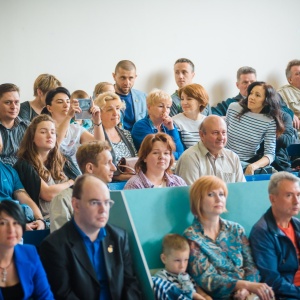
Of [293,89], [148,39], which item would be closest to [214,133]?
[148,39]

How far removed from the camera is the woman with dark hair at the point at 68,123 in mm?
5262

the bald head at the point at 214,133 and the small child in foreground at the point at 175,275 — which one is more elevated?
the bald head at the point at 214,133

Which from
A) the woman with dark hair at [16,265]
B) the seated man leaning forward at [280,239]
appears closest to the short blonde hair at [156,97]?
the seated man leaning forward at [280,239]

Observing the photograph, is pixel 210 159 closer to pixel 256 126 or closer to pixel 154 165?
pixel 154 165

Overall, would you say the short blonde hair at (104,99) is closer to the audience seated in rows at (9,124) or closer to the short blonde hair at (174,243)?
the audience seated in rows at (9,124)

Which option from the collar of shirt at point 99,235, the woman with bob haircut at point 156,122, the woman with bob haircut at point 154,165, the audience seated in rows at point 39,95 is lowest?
the collar of shirt at point 99,235

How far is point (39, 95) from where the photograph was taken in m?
6.07

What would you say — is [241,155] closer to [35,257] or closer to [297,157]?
[297,157]

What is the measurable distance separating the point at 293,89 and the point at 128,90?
73.8 inches

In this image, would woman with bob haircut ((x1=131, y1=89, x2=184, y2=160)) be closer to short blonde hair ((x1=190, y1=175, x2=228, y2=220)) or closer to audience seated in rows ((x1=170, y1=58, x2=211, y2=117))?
audience seated in rows ((x1=170, y1=58, x2=211, y2=117))

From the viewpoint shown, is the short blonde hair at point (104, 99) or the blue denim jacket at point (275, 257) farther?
the short blonde hair at point (104, 99)

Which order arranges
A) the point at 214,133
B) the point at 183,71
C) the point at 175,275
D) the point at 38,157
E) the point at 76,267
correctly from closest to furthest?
the point at 76,267, the point at 175,275, the point at 38,157, the point at 214,133, the point at 183,71

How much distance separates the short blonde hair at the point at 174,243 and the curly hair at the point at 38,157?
1.07m

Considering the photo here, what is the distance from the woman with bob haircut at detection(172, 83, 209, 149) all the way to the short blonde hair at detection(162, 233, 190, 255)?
6.57 feet
